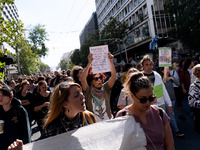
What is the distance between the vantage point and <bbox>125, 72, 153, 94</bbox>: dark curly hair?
5.84ft

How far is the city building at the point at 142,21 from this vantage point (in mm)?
27859

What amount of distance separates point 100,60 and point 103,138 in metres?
1.87

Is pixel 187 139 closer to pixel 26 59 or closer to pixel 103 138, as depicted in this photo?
pixel 103 138

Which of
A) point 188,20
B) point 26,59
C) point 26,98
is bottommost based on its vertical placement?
point 26,98

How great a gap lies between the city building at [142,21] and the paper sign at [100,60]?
19339 millimetres

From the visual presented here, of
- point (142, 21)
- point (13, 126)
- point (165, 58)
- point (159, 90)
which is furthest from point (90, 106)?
point (142, 21)

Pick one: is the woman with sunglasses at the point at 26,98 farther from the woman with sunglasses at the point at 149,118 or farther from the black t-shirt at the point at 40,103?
the woman with sunglasses at the point at 149,118

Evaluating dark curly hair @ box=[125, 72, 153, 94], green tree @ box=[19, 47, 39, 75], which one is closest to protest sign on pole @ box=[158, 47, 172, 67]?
dark curly hair @ box=[125, 72, 153, 94]

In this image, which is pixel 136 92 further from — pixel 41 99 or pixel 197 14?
pixel 197 14

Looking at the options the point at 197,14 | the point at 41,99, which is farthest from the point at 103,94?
the point at 197,14

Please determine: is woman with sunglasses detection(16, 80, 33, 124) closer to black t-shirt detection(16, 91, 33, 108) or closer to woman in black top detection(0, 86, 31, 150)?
black t-shirt detection(16, 91, 33, 108)

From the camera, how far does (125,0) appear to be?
3762cm

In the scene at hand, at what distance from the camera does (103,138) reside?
1675 millimetres

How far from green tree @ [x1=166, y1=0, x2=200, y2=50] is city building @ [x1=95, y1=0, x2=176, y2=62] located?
3.32 meters
